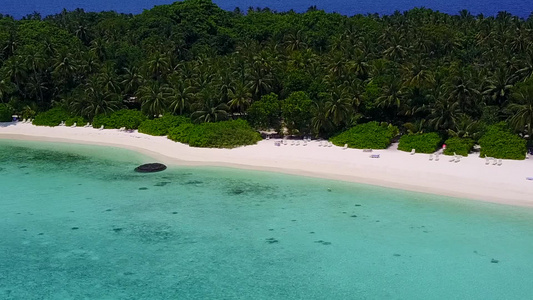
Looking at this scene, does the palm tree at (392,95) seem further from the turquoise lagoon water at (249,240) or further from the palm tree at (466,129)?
the turquoise lagoon water at (249,240)

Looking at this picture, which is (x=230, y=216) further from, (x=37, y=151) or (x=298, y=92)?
(x=37, y=151)

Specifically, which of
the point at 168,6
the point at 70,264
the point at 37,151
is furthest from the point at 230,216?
the point at 168,6

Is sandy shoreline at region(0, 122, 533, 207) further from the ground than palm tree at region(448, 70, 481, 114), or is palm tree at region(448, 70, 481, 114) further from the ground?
palm tree at region(448, 70, 481, 114)

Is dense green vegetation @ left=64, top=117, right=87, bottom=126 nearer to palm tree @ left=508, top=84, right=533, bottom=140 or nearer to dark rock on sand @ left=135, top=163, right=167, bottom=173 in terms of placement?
dark rock on sand @ left=135, top=163, right=167, bottom=173

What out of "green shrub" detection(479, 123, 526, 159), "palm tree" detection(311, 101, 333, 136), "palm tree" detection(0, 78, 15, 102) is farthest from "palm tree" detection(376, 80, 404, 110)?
"palm tree" detection(0, 78, 15, 102)

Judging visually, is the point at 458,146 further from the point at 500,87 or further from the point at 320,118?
the point at 320,118

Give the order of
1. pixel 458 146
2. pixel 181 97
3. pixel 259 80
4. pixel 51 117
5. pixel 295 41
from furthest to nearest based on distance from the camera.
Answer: pixel 295 41 → pixel 51 117 → pixel 181 97 → pixel 259 80 → pixel 458 146

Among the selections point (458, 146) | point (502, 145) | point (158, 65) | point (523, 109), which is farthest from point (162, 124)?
point (523, 109)
